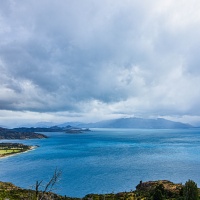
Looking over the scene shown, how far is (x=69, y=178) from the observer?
123062mm

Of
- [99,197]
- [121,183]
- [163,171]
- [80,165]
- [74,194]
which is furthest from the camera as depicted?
[80,165]

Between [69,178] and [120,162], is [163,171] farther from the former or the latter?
[69,178]

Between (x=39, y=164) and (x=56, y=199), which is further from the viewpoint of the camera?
(x=39, y=164)

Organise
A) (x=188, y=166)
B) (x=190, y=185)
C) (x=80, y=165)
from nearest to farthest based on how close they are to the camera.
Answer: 1. (x=190, y=185)
2. (x=188, y=166)
3. (x=80, y=165)

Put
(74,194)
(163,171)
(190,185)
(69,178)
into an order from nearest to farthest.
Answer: (190,185)
(74,194)
(69,178)
(163,171)

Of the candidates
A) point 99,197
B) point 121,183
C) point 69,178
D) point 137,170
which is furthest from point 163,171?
point 99,197

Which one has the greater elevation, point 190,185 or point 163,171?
point 190,185

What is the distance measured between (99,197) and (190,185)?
31036 millimetres

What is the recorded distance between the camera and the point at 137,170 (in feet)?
445

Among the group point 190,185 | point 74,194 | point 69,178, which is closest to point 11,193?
point 74,194

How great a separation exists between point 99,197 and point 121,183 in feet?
95.8

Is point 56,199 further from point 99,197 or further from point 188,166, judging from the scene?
A: point 188,166

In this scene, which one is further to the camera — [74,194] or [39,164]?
[39,164]

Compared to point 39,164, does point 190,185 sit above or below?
above
